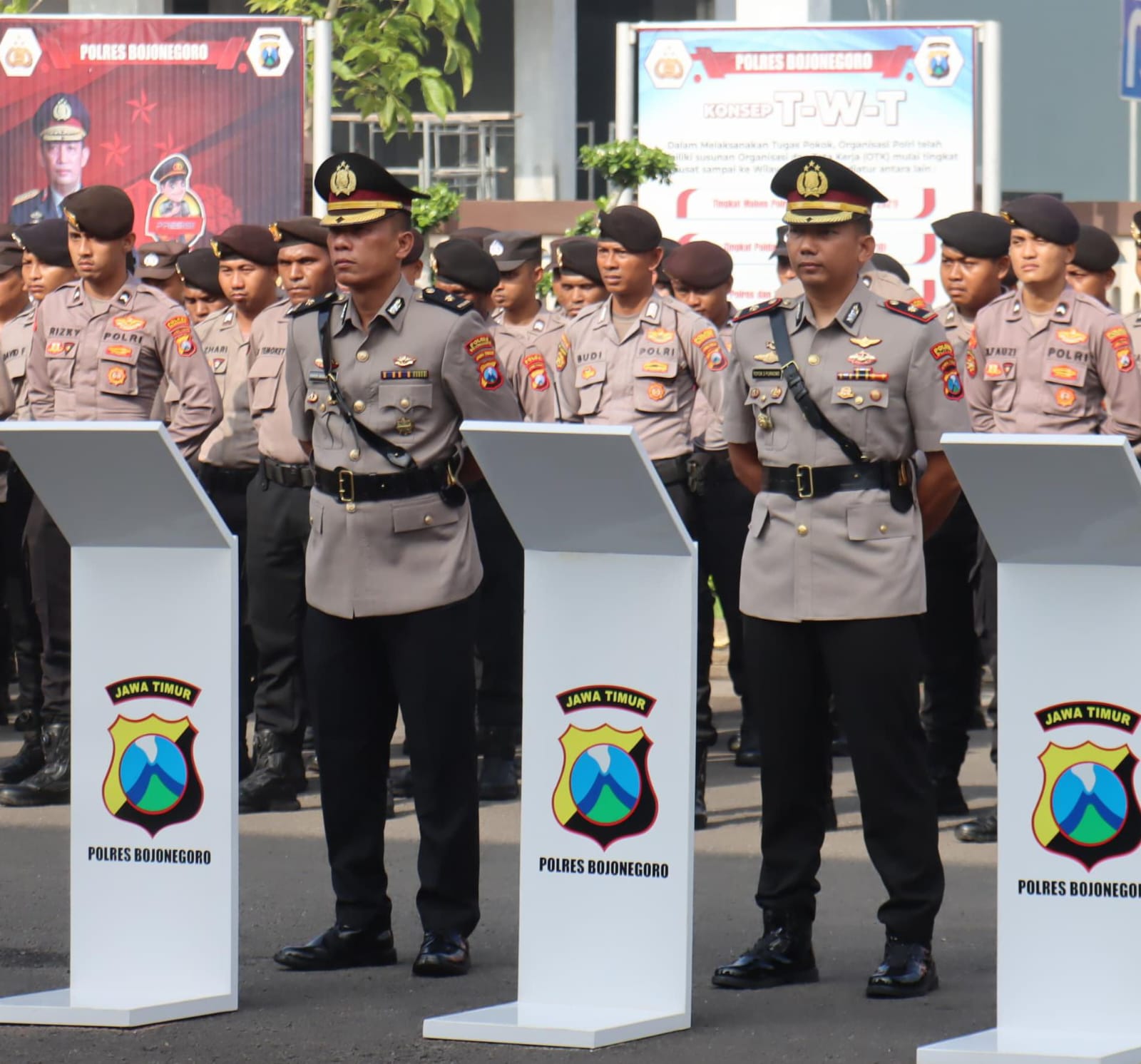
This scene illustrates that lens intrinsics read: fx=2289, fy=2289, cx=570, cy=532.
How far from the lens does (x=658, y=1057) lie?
4.95m

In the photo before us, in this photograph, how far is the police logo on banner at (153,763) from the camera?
5293mm

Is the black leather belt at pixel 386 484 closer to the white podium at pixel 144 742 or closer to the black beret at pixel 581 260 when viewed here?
the white podium at pixel 144 742

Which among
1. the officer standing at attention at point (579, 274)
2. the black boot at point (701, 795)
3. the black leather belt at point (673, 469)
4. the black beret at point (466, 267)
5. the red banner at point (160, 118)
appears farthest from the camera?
the red banner at point (160, 118)

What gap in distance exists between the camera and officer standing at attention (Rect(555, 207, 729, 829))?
802cm

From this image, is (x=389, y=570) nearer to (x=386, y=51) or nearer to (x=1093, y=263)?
(x=1093, y=263)

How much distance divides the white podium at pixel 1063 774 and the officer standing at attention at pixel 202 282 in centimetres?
567

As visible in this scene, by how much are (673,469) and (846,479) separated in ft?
8.45

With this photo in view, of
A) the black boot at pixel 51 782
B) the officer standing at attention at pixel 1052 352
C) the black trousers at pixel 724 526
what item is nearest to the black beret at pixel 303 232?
the black trousers at pixel 724 526

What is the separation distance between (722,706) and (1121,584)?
223 inches

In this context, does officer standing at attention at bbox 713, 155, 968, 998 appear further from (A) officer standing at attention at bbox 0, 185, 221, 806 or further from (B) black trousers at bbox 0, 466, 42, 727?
(B) black trousers at bbox 0, 466, 42, 727

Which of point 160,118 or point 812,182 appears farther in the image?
point 160,118

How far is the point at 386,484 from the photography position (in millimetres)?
5824

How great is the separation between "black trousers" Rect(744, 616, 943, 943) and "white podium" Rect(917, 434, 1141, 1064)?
→ 0.60m

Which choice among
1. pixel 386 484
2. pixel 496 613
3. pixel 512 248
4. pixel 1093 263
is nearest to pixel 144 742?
pixel 386 484
